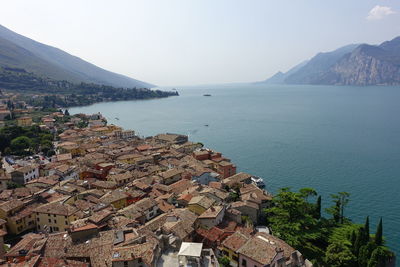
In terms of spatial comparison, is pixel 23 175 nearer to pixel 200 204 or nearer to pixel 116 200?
Result: pixel 116 200

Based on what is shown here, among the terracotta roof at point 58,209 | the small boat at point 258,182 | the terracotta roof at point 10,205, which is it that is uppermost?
the terracotta roof at point 10,205

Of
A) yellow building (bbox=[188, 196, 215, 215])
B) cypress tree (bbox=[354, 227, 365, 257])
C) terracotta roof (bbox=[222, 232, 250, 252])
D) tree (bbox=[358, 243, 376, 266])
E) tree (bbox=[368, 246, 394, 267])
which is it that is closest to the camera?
terracotta roof (bbox=[222, 232, 250, 252])

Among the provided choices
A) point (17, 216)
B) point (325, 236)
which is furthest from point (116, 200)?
point (325, 236)

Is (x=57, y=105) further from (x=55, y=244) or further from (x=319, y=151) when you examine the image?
(x=55, y=244)

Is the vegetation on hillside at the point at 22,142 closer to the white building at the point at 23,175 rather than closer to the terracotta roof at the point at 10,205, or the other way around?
the white building at the point at 23,175

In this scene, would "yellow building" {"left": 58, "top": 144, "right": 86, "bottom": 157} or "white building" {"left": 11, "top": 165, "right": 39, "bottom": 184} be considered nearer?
"white building" {"left": 11, "top": 165, "right": 39, "bottom": 184}

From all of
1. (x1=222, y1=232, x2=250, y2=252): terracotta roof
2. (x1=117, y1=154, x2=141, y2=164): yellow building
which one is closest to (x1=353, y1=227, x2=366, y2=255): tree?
(x1=222, y1=232, x2=250, y2=252): terracotta roof

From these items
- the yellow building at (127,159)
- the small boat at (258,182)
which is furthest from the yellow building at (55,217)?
the small boat at (258,182)

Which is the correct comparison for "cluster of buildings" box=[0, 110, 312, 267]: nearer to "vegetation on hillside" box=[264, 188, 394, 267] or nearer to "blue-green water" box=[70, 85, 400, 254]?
"vegetation on hillside" box=[264, 188, 394, 267]
